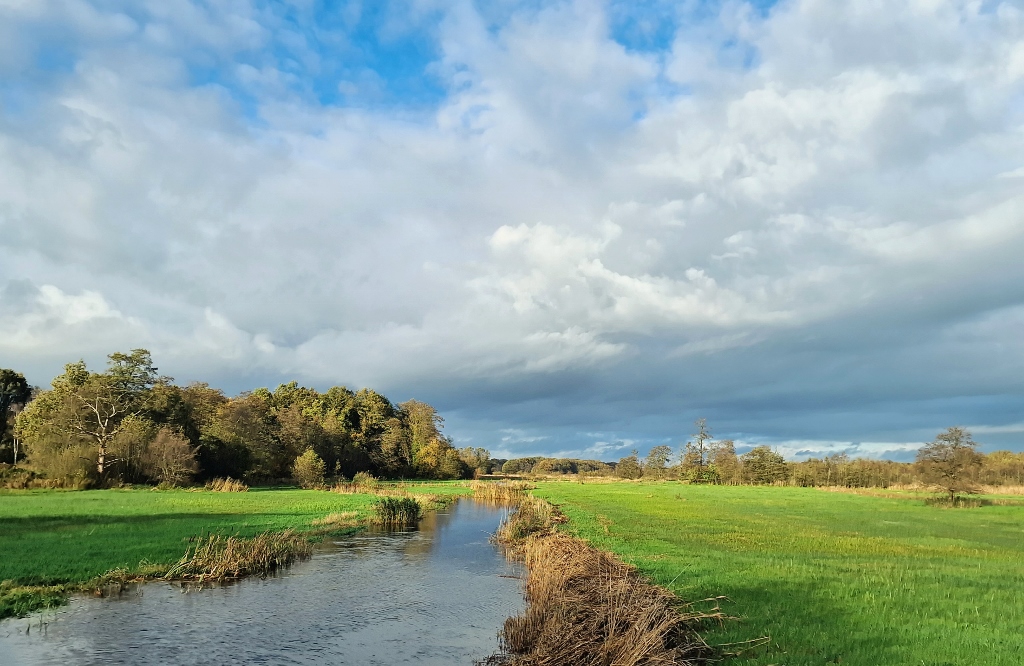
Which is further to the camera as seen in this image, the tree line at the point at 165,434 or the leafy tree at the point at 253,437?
the leafy tree at the point at 253,437

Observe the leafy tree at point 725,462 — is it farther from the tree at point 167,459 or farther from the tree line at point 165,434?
the tree at point 167,459

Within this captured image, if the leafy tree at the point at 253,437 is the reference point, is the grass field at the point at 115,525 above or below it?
below

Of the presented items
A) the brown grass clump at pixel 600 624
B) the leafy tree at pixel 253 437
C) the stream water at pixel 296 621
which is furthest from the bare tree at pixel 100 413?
the brown grass clump at pixel 600 624

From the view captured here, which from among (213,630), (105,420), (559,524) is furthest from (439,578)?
(105,420)

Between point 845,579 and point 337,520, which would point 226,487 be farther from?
point 845,579

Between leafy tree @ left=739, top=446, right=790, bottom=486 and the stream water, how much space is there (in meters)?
112

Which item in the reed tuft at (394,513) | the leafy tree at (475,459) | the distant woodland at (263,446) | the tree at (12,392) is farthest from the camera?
the leafy tree at (475,459)

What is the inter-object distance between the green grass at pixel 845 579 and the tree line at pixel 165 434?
178ft

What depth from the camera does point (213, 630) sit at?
1753 centimetres

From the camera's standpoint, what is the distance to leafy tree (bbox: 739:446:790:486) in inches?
4988

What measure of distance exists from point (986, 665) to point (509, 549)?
2458cm

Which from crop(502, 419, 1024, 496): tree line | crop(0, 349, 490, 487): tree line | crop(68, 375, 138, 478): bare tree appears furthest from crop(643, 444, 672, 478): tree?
crop(68, 375, 138, 478): bare tree

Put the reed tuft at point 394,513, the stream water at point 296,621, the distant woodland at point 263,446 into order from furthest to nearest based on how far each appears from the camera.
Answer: the distant woodland at point 263,446 < the reed tuft at point 394,513 < the stream water at point 296,621

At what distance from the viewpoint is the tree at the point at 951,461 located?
6316cm
